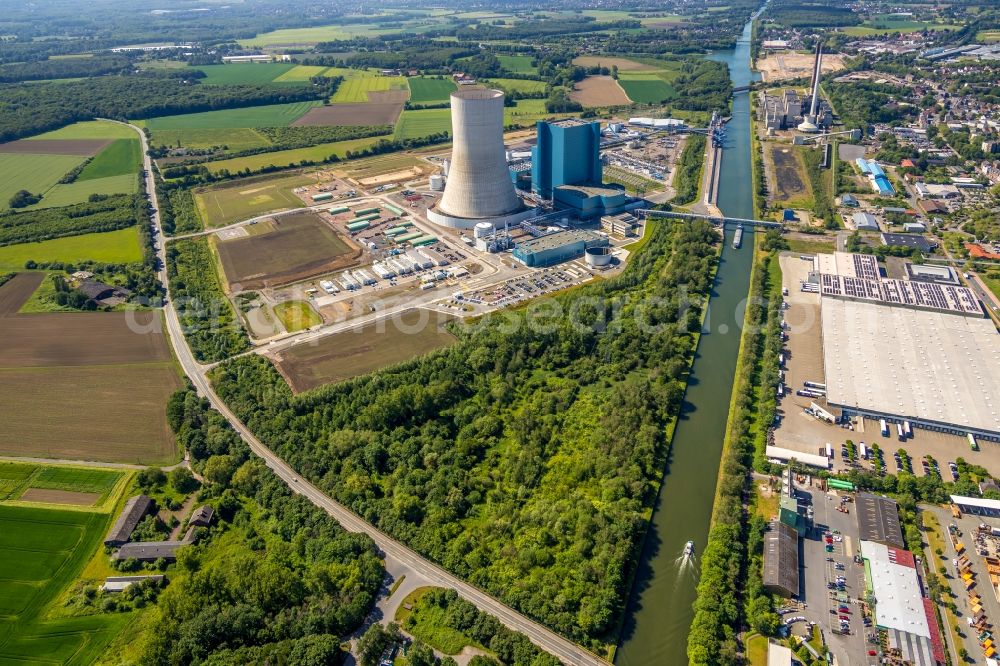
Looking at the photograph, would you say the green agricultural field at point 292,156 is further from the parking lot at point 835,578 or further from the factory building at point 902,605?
the factory building at point 902,605

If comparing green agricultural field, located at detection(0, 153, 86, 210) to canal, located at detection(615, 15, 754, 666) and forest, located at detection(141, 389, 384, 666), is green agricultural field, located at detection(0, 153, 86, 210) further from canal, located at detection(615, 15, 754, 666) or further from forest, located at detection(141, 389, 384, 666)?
canal, located at detection(615, 15, 754, 666)

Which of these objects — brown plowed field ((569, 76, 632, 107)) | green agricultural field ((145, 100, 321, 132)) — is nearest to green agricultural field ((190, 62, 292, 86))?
green agricultural field ((145, 100, 321, 132))

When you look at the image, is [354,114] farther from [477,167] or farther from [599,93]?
[477,167]

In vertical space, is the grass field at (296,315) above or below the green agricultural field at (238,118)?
below

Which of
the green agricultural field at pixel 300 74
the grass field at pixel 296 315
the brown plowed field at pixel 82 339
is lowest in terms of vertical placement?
the brown plowed field at pixel 82 339

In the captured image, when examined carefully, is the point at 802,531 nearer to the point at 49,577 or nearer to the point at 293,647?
the point at 293,647

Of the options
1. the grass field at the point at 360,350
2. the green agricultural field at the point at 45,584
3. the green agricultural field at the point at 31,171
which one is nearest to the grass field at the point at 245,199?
the green agricultural field at the point at 31,171

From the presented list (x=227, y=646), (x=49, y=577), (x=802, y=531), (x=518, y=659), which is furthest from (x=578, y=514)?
(x=49, y=577)
